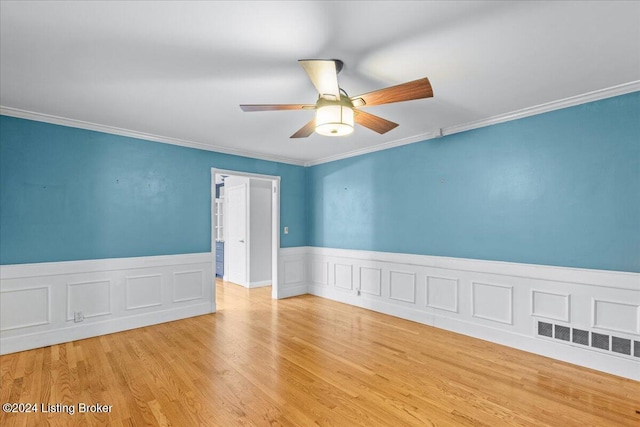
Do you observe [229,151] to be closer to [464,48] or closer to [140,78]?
[140,78]

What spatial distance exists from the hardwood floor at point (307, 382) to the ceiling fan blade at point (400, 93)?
221 cm

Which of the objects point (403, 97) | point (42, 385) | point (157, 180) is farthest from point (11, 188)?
point (403, 97)

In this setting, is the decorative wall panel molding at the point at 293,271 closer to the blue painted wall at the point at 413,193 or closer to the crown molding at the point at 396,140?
the blue painted wall at the point at 413,193

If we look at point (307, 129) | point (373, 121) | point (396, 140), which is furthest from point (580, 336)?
point (307, 129)

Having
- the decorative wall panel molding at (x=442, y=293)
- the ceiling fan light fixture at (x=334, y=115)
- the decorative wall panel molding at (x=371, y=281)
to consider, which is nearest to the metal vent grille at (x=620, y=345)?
the decorative wall panel molding at (x=442, y=293)

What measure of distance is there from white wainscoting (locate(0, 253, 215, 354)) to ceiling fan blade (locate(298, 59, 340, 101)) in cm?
337

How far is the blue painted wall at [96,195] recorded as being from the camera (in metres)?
3.38

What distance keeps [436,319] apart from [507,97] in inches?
105

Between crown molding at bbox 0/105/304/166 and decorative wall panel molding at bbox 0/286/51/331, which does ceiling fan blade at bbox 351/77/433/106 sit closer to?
crown molding at bbox 0/105/304/166

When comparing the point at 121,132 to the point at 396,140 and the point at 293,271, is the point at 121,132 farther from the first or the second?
the point at 396,140

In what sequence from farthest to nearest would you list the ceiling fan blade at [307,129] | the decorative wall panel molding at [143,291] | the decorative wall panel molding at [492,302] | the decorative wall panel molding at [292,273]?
the decorative wall panel molding at [292,273] → the decorative wall panel molding at [143,291] → the decorative wall panel molding at [492,302] → the ceiling fan blade at [307,129]

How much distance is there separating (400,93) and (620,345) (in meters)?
2.93

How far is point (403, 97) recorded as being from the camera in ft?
7.38

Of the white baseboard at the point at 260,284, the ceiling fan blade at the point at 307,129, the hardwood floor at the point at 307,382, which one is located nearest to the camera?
the hardwood floor at the point at 307,382
